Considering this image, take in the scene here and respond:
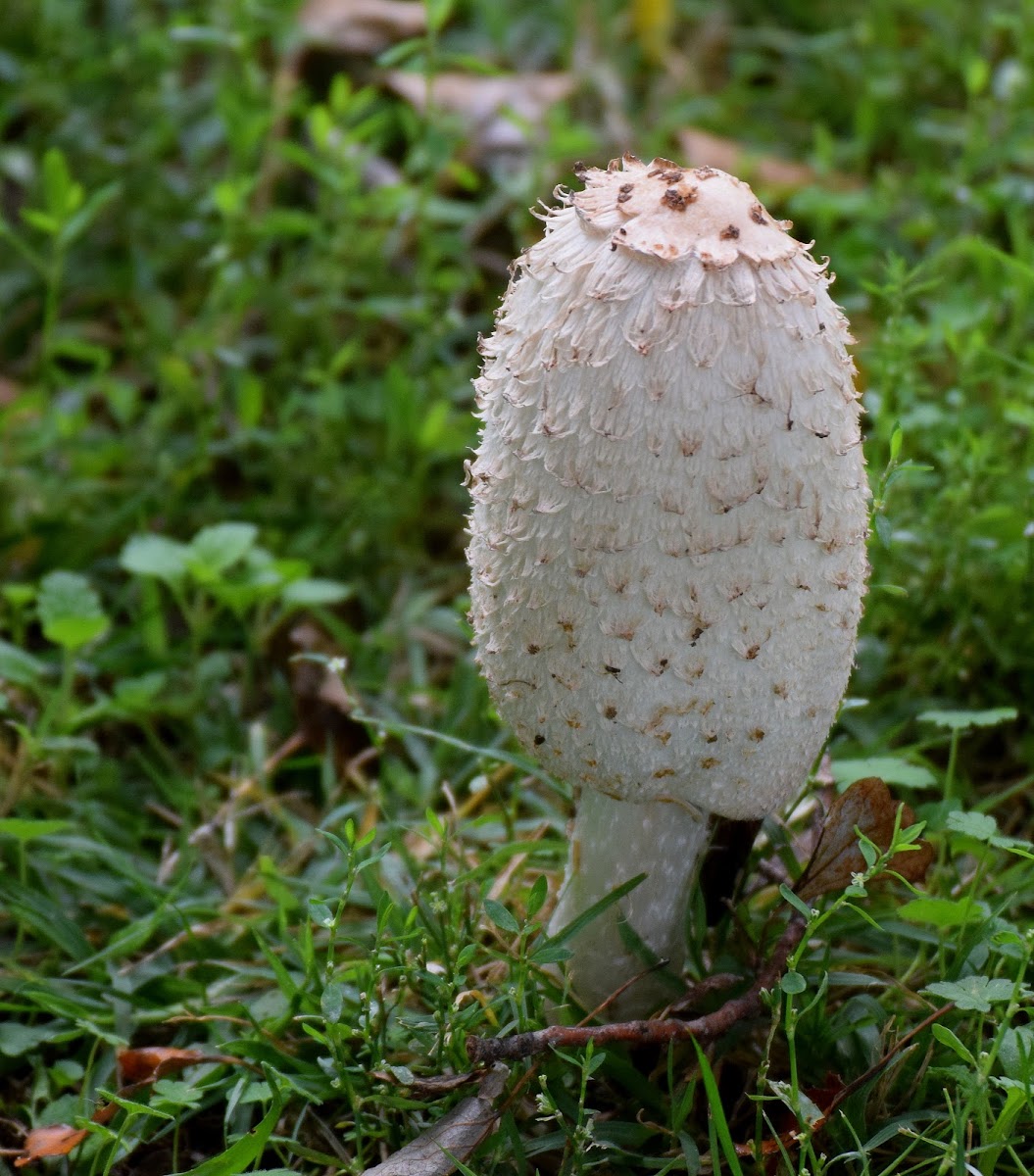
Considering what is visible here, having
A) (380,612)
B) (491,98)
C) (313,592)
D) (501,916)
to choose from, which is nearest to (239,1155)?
(501,916)

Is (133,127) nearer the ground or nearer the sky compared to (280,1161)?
nearer the sky

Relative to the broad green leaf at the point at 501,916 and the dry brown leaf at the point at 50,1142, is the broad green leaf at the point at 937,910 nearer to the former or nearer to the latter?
the broad green leaf at the point at 501,916

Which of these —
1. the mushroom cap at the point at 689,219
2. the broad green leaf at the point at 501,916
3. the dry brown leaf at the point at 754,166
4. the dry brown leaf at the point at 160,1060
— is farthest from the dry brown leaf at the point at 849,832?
the dry brown leaf at the point at 754,166

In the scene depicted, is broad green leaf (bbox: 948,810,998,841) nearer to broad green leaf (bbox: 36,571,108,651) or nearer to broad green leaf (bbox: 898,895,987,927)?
broad green leaf (bbox: 898,895,987,927)

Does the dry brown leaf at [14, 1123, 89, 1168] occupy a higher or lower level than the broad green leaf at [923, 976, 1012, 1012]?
lower

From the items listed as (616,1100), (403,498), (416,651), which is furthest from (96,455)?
(616,1100)

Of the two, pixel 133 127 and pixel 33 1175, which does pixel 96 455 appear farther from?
pixel 33 1175

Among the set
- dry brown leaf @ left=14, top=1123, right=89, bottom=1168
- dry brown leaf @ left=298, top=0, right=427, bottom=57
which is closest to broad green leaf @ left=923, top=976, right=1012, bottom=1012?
dry brown leaf @ left=14, top=1123, right=89, bottom=1168
